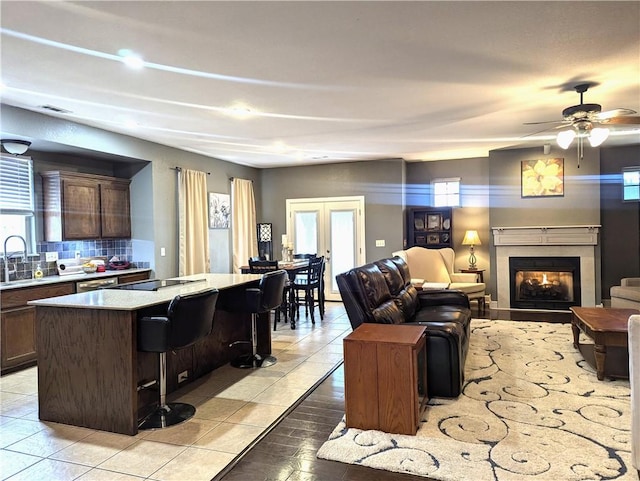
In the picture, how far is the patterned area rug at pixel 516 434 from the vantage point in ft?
7.73

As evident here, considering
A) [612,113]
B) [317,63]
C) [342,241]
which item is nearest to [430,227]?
[342,241]

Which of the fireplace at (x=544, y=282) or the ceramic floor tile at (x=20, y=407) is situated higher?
the fireplace at (x=544, y=282)

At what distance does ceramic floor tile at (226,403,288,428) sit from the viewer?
9.93 feet

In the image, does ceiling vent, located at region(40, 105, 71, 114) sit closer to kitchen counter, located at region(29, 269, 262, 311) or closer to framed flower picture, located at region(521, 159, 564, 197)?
kitchen counter, located at region(29, 269, 262, 311)

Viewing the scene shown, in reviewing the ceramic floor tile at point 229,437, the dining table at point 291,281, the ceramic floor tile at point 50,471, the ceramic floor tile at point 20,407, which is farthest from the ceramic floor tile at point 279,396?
the dining table at point 291,281

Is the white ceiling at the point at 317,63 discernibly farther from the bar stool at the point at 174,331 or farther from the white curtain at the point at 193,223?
the bar stool at the point at 174,331

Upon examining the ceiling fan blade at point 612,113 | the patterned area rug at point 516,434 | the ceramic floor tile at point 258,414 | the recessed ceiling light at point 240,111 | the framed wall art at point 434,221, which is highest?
the recessed ceiling light at point 240,111

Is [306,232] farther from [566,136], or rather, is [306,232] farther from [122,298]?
[122,298]

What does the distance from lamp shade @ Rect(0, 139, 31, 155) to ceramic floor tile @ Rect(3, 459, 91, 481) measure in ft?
11.1

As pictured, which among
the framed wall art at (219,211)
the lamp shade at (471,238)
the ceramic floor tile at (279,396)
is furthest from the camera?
the lamp shade at (471,238)

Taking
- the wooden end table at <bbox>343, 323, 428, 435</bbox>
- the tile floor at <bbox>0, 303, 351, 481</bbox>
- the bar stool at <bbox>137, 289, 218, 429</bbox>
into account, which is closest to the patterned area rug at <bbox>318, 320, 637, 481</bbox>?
the wooden end table at <bbox>343, 323, 428, 435</bbox>

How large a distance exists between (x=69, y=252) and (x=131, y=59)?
3366 millimetres

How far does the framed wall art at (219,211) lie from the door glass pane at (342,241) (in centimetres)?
194

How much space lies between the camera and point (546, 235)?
6887mm
